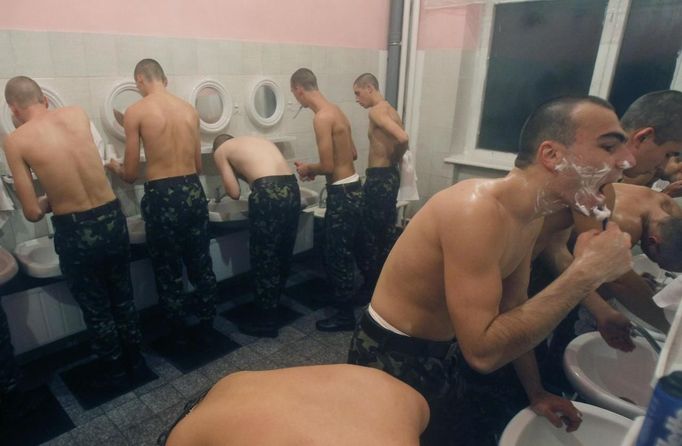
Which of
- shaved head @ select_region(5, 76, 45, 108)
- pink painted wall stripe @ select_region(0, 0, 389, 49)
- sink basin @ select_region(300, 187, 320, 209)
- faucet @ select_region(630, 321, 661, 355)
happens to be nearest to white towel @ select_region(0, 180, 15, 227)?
shaved head @ select_region(5, 76, 45, 108)

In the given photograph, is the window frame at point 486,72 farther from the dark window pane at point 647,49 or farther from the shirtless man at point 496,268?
the shirtless man at point 496,268

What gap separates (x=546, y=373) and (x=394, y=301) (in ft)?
4.30

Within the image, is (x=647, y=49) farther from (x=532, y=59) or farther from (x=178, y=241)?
(x=178, y=241)

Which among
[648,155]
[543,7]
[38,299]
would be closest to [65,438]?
[38,299]

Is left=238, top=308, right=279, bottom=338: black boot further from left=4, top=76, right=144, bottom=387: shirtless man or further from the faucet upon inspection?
Answer: the faucet

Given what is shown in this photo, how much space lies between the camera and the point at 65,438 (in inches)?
78.0

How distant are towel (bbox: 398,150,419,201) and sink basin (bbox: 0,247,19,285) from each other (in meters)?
2.54

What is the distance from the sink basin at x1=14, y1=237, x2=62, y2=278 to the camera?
2.20m

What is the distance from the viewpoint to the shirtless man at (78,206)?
1983mm

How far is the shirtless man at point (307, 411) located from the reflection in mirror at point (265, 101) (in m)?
2.77

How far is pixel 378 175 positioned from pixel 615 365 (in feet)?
6.49

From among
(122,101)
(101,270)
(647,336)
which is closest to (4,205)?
(101,270)

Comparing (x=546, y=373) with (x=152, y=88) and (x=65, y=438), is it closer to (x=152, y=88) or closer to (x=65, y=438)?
(x=65, y=438)

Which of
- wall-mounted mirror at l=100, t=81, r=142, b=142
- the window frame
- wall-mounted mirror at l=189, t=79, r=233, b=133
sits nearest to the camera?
wall-mounted mirror at l=100, t=81, r=142, b=142
